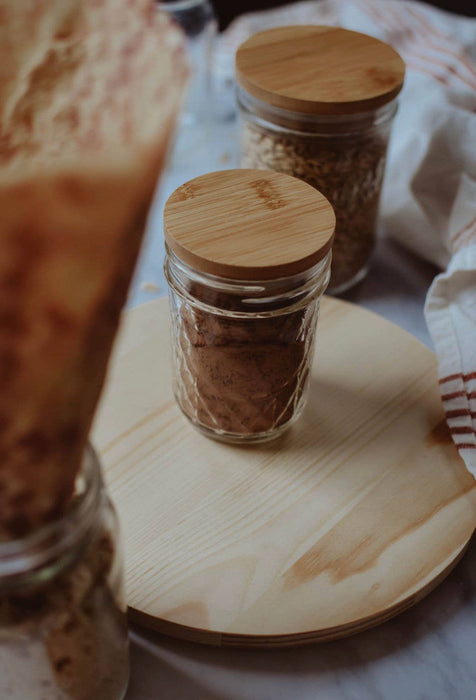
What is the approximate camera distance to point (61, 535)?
31cm

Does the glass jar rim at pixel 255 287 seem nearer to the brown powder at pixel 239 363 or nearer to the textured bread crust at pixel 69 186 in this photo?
the brown powder at pixel 239 363

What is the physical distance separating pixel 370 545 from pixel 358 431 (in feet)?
0.32

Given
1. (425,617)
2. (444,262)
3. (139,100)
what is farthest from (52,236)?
(444,262)

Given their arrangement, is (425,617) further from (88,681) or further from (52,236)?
(52,236)

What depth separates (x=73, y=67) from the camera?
225 mm

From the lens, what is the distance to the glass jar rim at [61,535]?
0.29 m

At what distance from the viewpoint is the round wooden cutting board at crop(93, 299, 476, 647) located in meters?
0.44

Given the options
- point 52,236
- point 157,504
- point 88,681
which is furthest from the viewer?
point 157,504

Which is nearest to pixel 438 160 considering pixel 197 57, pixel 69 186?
pixel 197 57

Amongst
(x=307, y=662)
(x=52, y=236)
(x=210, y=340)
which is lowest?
(x=307, y=662)

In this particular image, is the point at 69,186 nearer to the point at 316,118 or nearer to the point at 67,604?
the point at 67,604

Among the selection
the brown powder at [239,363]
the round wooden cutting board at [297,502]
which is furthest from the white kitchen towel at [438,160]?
the brown powder at [239,363]

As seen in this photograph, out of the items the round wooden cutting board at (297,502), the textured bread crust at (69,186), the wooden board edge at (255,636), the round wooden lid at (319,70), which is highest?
the textured bread crust at (69,186)

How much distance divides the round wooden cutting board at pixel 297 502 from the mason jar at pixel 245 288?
41 millimetres
